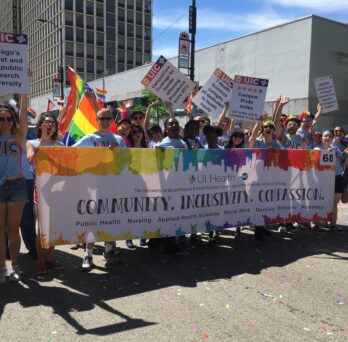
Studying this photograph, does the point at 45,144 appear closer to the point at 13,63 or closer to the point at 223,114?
the point at 13,63

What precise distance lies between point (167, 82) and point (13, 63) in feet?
10.5

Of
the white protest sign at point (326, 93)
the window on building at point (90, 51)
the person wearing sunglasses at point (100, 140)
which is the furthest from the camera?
the window on building at point (90, 51)

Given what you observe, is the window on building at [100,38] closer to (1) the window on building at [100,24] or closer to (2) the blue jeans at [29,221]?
(1) the window on building at [100,24]

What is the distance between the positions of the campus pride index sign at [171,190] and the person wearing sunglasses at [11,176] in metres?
0.22

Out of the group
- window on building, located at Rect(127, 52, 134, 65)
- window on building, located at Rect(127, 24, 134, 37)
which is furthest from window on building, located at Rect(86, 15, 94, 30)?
window on building, located at Rect(127, 52, 134, 65)

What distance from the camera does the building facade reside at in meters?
99.2

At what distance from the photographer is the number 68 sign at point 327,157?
672cm

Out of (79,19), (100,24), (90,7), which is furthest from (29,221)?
(90,7)

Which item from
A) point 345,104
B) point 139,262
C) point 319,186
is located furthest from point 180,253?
point 345,104

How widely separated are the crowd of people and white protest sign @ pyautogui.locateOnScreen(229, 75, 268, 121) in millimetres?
268

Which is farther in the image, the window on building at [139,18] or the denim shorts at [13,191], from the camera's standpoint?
the window on building at [139,18]

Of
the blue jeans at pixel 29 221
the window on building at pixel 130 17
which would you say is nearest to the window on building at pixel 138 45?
the window on building at pixel 130 17

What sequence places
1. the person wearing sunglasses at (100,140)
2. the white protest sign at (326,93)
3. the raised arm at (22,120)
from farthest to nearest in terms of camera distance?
the white protest sign at (326,93) → the person wearing sunglasses at (100,140) → the raised arm at (22,120)

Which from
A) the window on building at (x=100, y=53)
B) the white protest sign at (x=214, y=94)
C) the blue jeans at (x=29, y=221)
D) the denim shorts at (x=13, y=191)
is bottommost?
the blue jeans at (x=29, y=221)
